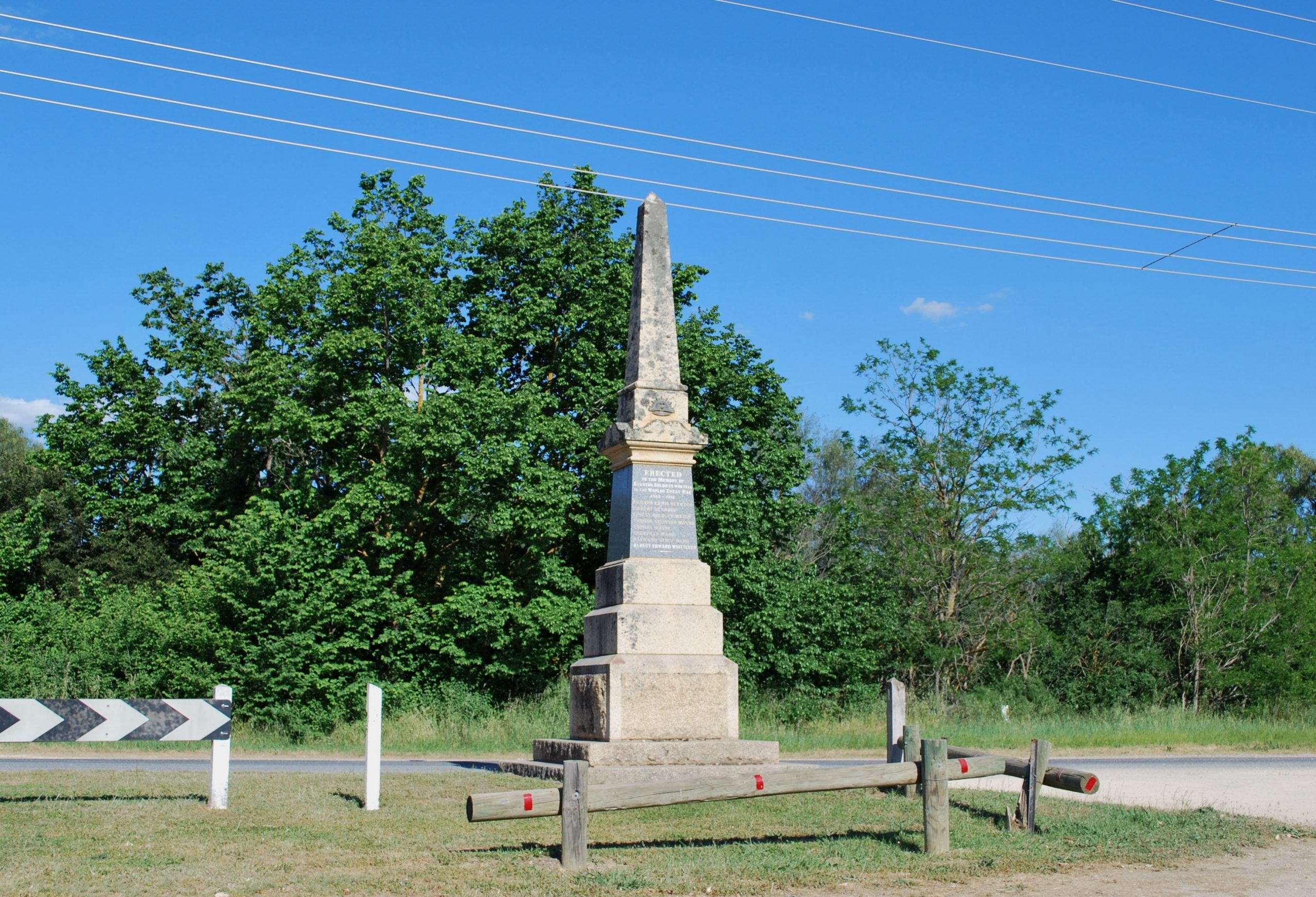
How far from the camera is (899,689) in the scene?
12.0 m

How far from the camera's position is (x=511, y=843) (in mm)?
8141

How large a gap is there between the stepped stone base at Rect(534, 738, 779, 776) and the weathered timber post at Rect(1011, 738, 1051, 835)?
326cm

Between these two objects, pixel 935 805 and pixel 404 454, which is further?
pixel 404 454

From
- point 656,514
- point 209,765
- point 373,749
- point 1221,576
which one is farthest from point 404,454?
point 1221,576

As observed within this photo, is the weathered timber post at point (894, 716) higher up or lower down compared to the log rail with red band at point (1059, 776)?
higher up

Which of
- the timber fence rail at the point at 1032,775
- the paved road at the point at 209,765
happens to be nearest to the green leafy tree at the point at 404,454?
the paved road at the point at 209,765

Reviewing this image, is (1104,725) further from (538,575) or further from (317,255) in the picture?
(317,255)

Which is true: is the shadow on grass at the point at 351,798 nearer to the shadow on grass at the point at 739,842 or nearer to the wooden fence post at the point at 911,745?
the shadow on grass at the point at 739,842

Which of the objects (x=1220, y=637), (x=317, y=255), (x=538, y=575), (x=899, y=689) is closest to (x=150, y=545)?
(x=317, y=255)

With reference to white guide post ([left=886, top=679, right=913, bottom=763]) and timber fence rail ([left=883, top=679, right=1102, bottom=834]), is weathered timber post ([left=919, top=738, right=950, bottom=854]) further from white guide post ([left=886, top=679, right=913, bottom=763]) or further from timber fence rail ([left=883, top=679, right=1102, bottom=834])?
white guide post ([left=886, top=679, right=913, bottom=763])

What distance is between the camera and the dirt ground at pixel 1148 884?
22.2 feet

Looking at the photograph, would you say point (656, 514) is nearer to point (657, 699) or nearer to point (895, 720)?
point (657, 699)

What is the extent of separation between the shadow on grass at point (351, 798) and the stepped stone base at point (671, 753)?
209cm

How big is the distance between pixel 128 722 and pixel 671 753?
501 cm
